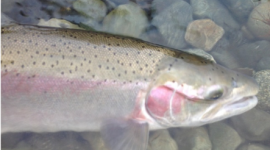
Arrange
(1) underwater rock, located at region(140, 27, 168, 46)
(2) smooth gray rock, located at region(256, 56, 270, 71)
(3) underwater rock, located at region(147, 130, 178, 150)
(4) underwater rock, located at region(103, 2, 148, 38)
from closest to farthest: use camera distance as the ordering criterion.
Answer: (3) underwater rock, located at region(147, 130, 178, 150), (4) underwater rock, located at region(103, 2, 148, 38), (1) underwater rock, located at region(140, 27, 168, 46), (2) smooth gray rock, located at region(256, 56, 270, 71)

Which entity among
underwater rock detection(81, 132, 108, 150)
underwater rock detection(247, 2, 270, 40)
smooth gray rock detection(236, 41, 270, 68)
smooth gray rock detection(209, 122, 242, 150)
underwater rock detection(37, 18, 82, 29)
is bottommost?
smooth gray rock detection(209, 122, 242, 150)

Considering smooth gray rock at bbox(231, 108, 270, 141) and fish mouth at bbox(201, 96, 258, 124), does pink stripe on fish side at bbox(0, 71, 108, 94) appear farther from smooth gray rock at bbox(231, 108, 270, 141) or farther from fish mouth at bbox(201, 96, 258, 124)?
smooth gray rock at bbox(231, 108, 270, 141)

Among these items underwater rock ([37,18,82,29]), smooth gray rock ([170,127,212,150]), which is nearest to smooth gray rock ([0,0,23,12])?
underwater rock ([37,18,82,29])

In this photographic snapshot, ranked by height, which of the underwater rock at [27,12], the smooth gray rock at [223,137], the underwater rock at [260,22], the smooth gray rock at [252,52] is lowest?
the smooth gray rock at [223,137]

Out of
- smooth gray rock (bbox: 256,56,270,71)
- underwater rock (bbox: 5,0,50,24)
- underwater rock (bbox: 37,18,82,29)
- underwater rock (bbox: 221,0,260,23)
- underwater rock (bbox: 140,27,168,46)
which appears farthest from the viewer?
underwater rock (bbox: 221,0,260,23)

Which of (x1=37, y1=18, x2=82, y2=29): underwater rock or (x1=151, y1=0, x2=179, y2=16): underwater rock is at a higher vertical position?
(x1=37, y1=18, x2=82, y2=29): underwater rock

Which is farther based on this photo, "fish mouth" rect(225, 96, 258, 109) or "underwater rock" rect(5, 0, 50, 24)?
"underwater rock" rect(5, 0, 50, 24)

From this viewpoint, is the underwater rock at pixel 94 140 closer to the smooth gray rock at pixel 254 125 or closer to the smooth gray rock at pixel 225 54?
the smooth gray rock at pixel 254 125

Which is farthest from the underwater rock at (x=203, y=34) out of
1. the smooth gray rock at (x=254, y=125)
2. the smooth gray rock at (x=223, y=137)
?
the smooth gray rock at (x=223, y=137)
